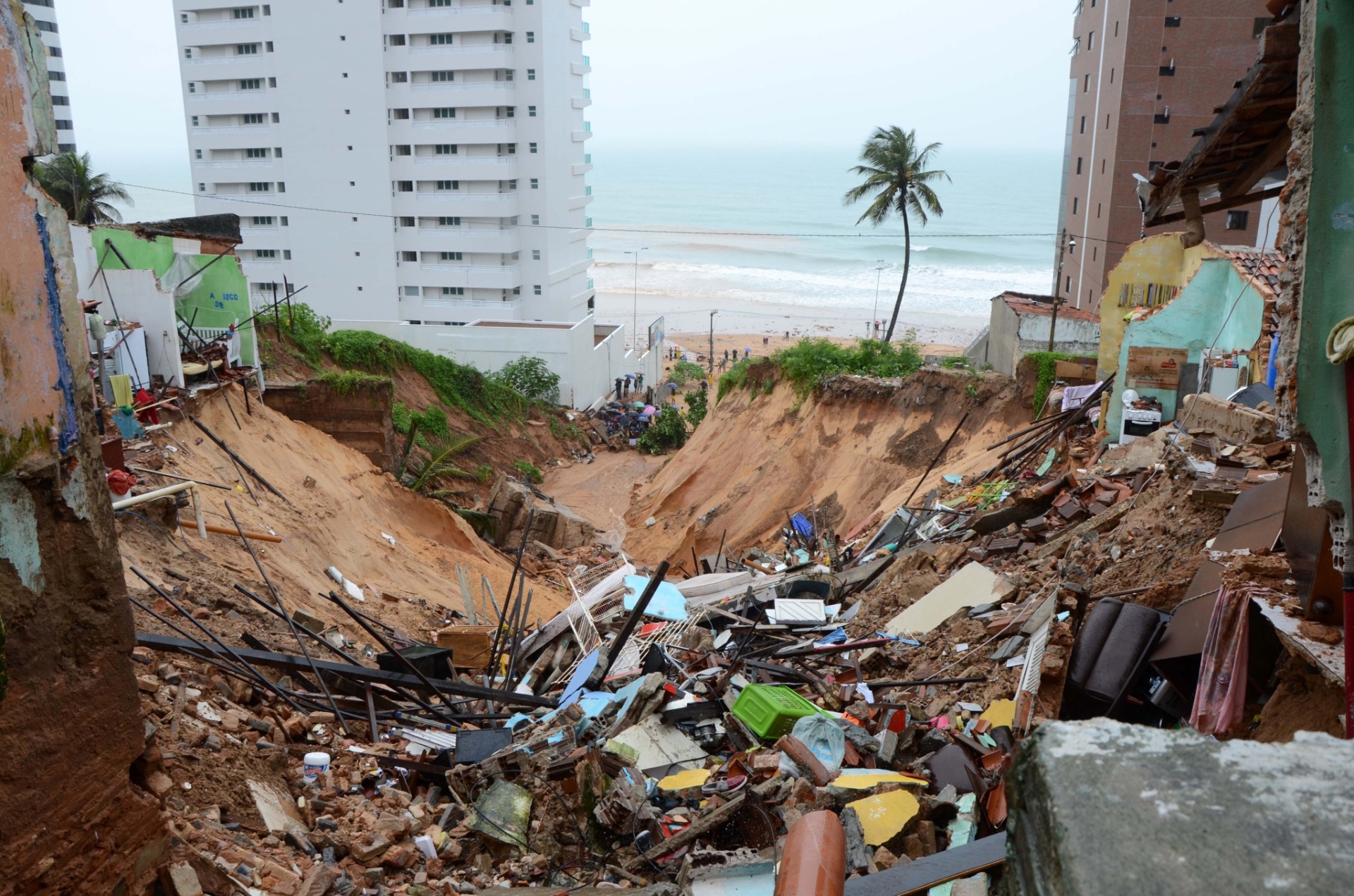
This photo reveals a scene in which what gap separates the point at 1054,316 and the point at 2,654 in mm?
25061

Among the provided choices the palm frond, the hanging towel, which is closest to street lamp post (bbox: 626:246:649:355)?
the palm frond

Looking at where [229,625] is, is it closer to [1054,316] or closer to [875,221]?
[1054,316]

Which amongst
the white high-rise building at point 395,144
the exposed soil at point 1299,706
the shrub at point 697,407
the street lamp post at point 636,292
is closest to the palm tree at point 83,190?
the white high-rise building at point 395,144

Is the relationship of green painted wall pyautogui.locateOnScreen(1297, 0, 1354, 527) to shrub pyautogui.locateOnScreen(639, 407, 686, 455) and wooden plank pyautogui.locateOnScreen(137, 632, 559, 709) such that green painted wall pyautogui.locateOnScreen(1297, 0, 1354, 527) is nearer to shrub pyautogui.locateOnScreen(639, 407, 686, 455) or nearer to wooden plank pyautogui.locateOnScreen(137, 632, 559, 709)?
wooden plank pyautogui.locateOnScreen(137, 632, 559, 709)

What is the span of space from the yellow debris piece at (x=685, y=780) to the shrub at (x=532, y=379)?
28493mm

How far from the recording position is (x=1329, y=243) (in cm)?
415

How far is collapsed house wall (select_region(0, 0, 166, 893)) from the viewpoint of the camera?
4.10 meters

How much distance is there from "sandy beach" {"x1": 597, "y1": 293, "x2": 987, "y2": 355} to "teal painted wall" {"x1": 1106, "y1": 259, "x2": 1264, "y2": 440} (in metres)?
38.5

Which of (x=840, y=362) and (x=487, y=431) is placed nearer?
(x=840, y=362)

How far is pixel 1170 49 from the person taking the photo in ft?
106

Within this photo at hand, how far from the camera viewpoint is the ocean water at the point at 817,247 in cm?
7638

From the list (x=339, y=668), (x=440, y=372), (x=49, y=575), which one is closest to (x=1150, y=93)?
(x=440, y=372)

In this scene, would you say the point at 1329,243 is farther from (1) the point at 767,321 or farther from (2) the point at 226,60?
(1) the point at 767,321

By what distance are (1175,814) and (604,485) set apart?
2828 centimetres
